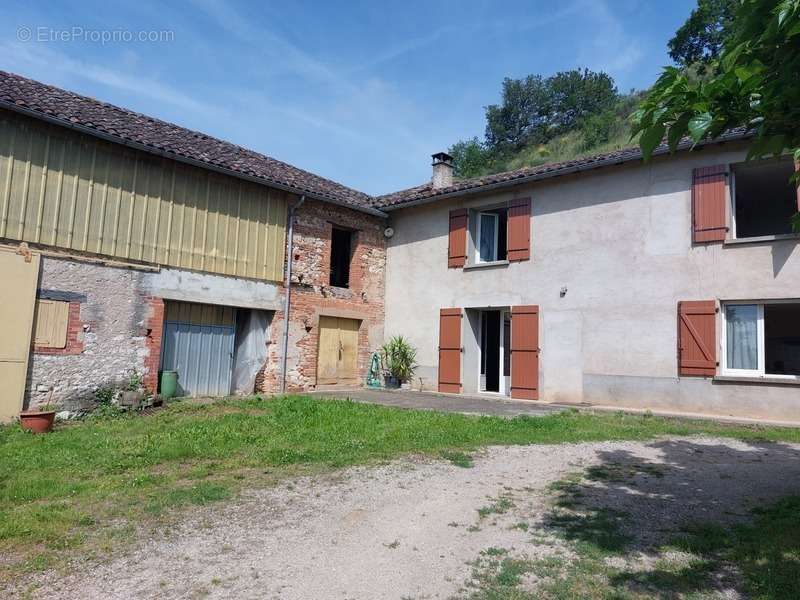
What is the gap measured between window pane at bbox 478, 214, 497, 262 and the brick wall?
2731mm

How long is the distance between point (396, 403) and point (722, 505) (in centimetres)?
684

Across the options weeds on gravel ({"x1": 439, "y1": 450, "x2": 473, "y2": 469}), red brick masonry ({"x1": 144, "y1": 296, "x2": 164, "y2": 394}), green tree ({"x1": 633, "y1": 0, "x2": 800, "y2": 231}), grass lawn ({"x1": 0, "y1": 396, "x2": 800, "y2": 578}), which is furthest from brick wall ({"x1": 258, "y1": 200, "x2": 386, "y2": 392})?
green tree ({"x1": 633, "y1": 0, "x2": 800, "y2": 231})

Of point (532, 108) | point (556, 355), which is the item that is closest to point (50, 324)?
point (556, 355)

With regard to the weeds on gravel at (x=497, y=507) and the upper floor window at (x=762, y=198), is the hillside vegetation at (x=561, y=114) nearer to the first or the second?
the upper floor window at (x=762, y=198)

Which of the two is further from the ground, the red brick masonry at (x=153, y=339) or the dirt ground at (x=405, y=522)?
the red brick masonry at (x=153, y=339)

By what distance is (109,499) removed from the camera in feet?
14.7

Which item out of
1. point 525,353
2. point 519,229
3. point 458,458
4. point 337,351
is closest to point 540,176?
point 519,229

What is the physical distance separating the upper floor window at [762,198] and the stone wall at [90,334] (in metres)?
10.6

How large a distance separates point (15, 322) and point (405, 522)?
7.24m

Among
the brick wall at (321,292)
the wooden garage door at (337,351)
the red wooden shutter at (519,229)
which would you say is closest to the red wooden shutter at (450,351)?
the red wooden shutter at (519,229)

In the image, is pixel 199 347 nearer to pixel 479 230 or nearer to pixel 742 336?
pixel 479 230

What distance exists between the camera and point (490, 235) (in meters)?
13.5

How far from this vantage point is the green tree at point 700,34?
36.2 meters

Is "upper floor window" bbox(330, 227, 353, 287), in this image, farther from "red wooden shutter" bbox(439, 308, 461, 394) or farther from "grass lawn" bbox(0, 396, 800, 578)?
"grass lawn" bbox(0, 396, 800, 578)
